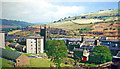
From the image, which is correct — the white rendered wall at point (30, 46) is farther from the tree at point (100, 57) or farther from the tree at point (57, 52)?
the tree at point (100, 57)

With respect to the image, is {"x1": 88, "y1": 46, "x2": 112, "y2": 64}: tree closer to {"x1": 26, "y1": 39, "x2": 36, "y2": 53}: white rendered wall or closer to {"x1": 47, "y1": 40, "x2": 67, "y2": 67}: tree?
{"x1": 47, "y1": 40, "x2": 67, "y2": 67}: tree

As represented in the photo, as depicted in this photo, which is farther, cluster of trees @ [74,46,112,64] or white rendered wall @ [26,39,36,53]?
white rendered wall @ [26,39,36,53]

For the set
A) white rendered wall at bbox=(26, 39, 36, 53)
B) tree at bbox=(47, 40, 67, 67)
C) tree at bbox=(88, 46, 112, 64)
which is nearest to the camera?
tree at bbox=(47, 40, 67, 67)

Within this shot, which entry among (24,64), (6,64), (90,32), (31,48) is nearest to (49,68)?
(24,64)

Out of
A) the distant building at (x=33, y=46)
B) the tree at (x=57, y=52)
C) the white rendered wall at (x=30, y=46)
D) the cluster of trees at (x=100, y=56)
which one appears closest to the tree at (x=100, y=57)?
the cluster of trees at (x=100, y=56)

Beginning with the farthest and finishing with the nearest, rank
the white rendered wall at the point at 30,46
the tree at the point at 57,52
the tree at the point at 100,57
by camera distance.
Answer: the white rendered wall at the point at 30,46 → the tree at the point at 100,57 → the tree at the point at 57,52

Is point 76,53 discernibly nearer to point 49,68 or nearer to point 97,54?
point 97,54

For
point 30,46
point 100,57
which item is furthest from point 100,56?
point 30,46

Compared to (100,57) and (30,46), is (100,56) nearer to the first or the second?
(100,57)

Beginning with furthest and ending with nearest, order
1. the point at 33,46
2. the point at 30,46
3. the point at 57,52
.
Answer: the point at 30,46 < the point at 33,46 < the point at 57,52

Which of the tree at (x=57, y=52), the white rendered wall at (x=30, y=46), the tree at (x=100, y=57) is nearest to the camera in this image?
the tree at (x=57, y=52)

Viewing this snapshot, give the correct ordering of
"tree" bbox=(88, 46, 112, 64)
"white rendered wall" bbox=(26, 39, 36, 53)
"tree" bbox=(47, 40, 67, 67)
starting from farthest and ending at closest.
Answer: "white rendered wall" bbox=(26, 39, 36, 53), "tree" bbox=(88, 46, 112, 64), "tree" bbox=(47, 40, 67, 67)

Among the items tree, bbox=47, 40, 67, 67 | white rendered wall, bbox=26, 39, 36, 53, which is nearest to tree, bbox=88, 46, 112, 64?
tree, bbox=47, 40, 67, 67
